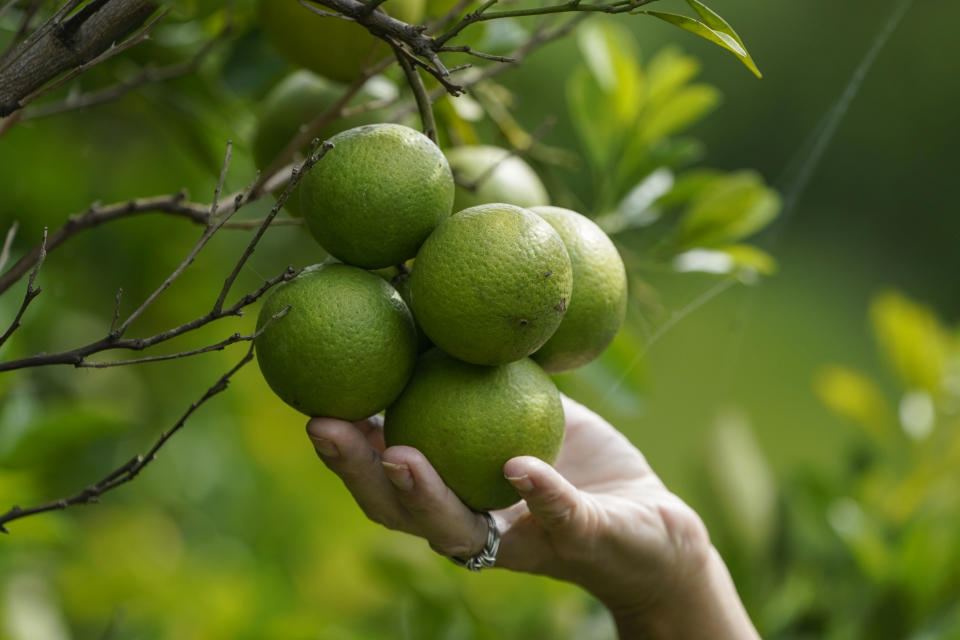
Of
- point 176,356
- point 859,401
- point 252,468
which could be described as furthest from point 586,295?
point 252,468

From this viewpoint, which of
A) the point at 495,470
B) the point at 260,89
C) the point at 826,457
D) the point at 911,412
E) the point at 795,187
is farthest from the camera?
the point at 826,457

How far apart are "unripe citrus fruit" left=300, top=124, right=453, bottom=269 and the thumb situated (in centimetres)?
19

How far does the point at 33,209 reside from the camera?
147 centimetres

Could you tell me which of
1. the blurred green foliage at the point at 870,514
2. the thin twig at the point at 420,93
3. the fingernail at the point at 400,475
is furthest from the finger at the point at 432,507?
the blurred green foliage at the point at 870,514

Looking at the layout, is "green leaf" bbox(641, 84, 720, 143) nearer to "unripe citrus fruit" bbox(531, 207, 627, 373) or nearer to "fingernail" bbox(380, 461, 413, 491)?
"unripe citrus fruit" bbox(531, 207, 627, 373)

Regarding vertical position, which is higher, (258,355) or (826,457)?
(258,355)

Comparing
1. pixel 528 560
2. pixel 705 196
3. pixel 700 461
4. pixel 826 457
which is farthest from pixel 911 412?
pixel 826 457

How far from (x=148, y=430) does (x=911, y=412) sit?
4.47 ft

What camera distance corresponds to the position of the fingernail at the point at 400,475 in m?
0.72

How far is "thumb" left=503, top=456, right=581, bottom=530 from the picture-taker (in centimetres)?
72

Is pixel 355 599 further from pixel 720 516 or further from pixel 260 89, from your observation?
pixel 260 89

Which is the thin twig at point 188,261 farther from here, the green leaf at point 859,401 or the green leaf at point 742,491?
the green leaf at point 859,401

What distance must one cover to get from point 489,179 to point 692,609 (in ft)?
1.63

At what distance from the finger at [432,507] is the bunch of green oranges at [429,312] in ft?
0.05
